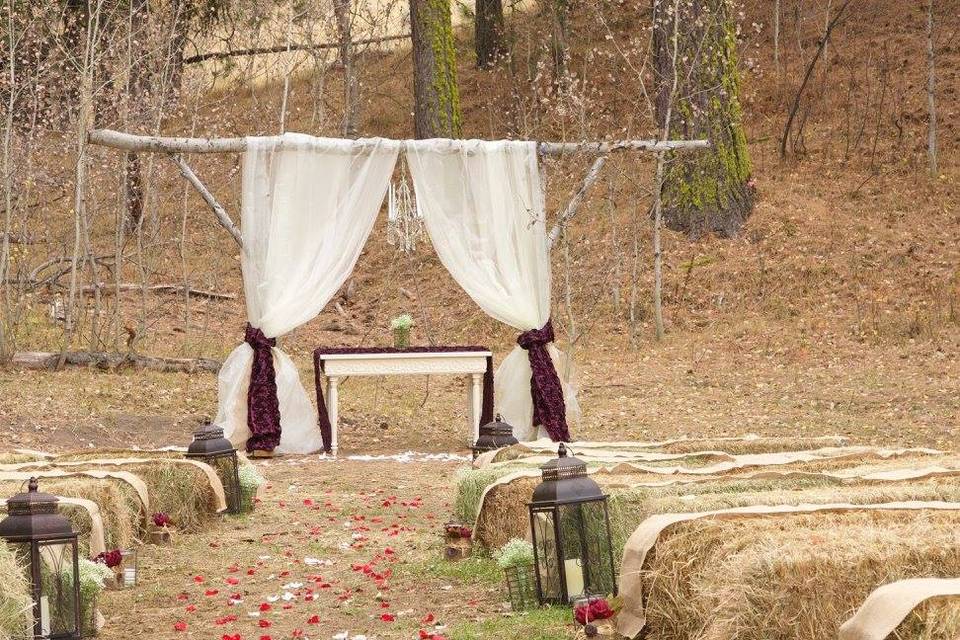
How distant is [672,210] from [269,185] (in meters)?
6.36

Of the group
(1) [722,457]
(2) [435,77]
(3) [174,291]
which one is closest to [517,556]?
(1) [722,457]

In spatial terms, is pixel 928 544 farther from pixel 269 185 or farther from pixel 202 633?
pixel 269 185

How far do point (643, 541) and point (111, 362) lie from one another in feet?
29.4

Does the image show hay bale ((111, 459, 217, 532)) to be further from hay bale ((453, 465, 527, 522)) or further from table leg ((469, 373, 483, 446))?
table leg ((469, 373, 483, 446))

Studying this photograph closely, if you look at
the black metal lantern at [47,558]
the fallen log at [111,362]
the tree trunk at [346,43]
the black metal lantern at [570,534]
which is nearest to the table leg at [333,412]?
the fallen log at [111,362]

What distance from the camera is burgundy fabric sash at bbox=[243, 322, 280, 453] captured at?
892cm

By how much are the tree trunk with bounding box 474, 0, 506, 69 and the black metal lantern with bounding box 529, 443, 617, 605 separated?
1535cm

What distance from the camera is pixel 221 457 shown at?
6.36 m

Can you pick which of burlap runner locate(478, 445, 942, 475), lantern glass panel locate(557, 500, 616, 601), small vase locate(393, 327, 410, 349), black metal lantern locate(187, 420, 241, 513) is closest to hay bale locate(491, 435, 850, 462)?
burlap runner locate(478, 445, 942, 475)

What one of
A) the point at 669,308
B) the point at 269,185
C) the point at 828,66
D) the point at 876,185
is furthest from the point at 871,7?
the point at 269,185

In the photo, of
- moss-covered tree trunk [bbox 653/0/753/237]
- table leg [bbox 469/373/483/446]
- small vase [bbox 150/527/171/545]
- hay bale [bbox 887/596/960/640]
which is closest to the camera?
hay bale [bbox 887/596/960/640]

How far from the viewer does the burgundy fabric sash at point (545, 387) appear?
9.07 metres

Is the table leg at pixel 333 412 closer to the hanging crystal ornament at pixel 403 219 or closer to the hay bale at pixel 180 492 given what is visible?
the hanging crystal ornament at pixel 403 219

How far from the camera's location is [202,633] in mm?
4203
